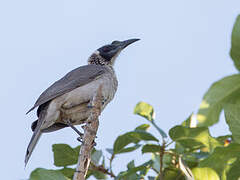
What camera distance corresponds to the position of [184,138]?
3.37 metres

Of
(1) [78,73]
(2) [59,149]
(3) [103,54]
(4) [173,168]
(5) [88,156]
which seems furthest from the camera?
(3) [103,54]

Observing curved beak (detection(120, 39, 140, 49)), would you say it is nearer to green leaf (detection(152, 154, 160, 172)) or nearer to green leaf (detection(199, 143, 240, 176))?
green leaf (detection(152, 154, 160, 172))

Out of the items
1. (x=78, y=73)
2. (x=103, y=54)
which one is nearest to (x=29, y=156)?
(x=78, y=73)

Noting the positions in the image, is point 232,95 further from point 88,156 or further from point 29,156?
point 29,156

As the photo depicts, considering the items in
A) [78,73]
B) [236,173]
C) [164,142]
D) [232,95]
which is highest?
[78,73]

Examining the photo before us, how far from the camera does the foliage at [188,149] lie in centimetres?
294

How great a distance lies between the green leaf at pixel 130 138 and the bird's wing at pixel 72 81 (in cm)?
224

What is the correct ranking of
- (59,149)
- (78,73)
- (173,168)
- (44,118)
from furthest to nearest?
1. (78,73)
2. (44,118)
3. (59,149)
4. (173,168)

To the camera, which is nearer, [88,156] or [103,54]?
[88,156]

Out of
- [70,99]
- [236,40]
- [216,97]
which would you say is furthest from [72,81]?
[236,40]

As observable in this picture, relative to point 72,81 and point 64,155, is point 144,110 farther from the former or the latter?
point 72,81

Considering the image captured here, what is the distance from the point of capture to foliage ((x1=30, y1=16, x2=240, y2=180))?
9.64ft

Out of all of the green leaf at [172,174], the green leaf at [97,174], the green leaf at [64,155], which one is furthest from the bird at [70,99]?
the green leaf at [172,174]

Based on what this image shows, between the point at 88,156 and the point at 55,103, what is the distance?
277cm
